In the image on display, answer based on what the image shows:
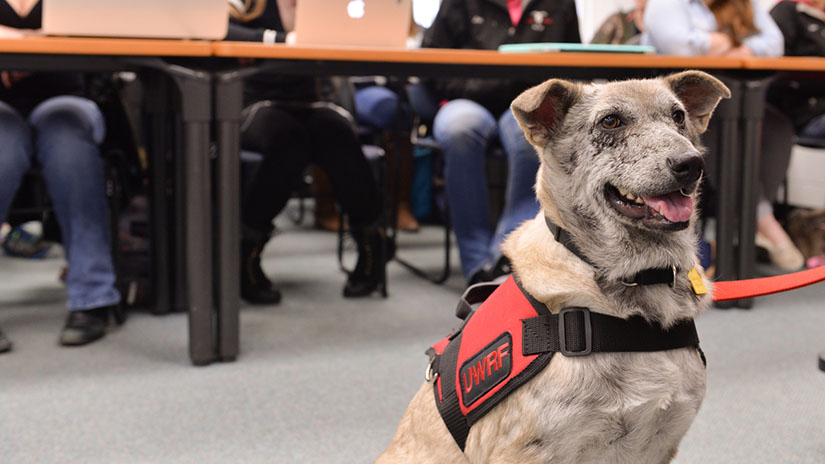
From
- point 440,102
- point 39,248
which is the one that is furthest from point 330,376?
point 39,248

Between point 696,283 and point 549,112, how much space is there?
33cm

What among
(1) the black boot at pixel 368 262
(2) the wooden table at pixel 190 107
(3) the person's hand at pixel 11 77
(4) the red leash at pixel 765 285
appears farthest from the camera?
(1) the black boot at pixel 368 262

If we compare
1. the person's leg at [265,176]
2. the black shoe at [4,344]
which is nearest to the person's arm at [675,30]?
the person's leg at [265,176]

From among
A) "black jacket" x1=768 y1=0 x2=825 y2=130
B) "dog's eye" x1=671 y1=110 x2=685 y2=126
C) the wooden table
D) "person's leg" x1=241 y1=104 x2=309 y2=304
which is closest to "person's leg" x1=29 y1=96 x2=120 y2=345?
the wooden table

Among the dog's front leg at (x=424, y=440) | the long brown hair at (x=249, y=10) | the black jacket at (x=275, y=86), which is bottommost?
the dog's front leg at (x=424, y=440)

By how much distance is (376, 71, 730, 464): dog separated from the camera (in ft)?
3.25

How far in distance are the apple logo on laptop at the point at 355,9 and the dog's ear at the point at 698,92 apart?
4.33 feet

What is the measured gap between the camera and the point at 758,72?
2783 mm

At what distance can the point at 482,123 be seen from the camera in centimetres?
298

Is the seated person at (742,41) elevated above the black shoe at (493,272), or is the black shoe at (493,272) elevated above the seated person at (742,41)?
the seated person at (742,41)

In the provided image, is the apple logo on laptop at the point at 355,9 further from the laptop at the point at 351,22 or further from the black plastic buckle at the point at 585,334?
the black plastic buckle at the point at 585,334

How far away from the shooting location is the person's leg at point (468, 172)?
2.97 metres

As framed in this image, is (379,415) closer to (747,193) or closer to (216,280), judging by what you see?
(216,280)

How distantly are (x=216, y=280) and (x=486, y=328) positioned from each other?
1.38 m
